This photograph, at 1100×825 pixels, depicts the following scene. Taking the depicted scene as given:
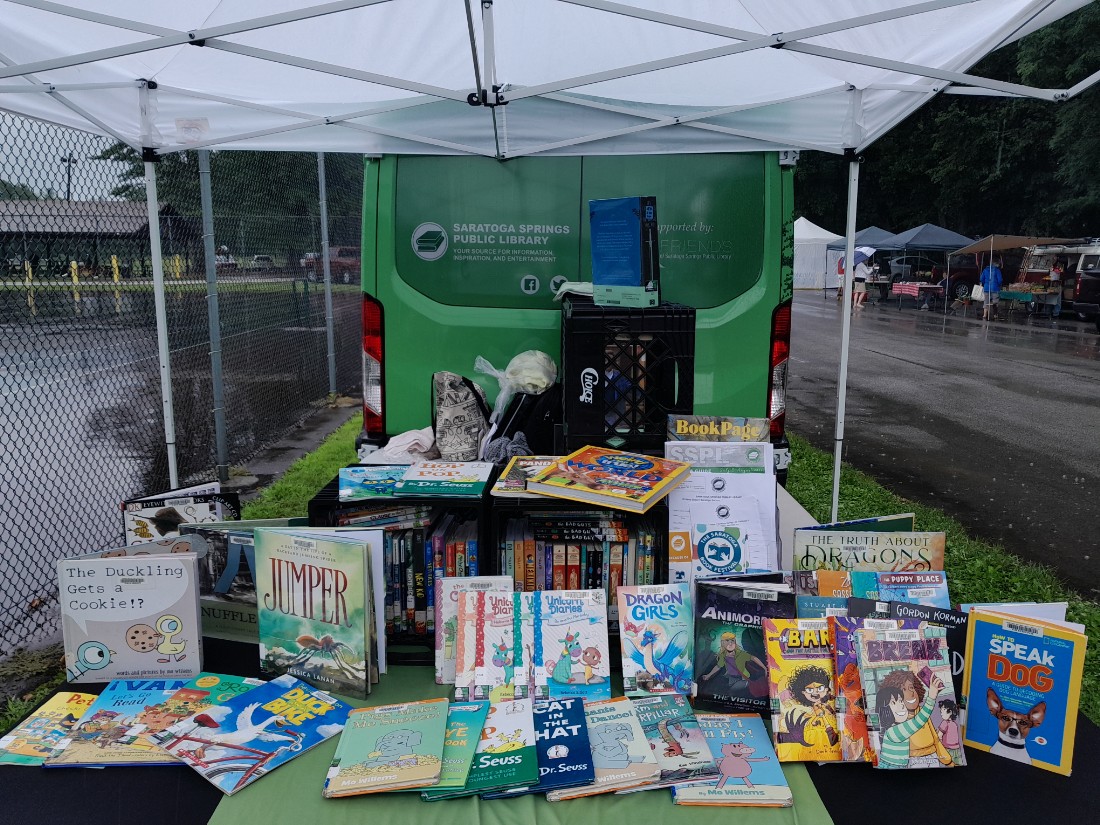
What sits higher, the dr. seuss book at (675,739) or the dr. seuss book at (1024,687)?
the dr. seuss book at (1024,687)

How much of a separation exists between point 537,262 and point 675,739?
9.59 feet

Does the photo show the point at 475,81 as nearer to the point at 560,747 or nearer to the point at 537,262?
the point at 537,262

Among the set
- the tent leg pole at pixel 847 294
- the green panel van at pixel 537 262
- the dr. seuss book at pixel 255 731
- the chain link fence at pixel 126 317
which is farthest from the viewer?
the chain link fence at pixel 126 317

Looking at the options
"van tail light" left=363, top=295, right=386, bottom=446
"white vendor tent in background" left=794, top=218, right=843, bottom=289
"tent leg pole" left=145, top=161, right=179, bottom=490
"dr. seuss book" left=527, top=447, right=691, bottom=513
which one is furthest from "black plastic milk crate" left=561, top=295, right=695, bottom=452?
"white vendor tent in background" left=794, top=218, right=843, bottom=289

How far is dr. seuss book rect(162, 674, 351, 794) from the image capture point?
7.03 feet

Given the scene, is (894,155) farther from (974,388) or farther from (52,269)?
(52,269)

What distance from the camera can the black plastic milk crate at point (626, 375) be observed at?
10.7ft

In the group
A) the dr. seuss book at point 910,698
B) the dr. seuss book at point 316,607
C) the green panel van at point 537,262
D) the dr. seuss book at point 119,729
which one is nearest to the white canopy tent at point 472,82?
the green panel van at point 537,262

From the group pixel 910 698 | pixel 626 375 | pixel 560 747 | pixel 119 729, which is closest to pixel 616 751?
pixel 560 747

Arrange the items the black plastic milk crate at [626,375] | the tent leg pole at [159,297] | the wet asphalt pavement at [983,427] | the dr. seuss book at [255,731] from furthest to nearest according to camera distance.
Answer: the wet asphalt pavement at [983,427] < the tent leg pole at [159,297] < the black plastic milk crate at [626,375] < the dr. seuss book at [255,731]

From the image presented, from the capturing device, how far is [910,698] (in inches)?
87.1

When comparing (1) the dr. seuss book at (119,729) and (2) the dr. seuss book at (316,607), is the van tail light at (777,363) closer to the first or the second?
(2) the dr. seuss book at (316,607)

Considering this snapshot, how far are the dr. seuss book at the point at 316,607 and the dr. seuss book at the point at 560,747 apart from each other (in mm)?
602

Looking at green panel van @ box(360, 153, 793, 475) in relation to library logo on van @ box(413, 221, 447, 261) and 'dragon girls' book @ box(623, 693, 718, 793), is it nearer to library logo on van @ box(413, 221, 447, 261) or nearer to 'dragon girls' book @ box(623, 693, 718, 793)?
library logo on van @ box(413, 221, 447, 261)
